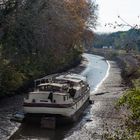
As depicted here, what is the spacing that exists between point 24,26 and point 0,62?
4.71 metres

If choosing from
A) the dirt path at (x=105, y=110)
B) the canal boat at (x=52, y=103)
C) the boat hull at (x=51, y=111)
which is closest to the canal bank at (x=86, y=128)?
the dirt path at (x=105, y=110)

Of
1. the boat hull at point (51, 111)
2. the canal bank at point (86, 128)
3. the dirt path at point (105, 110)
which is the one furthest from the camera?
the boat hull at point (51, 111)

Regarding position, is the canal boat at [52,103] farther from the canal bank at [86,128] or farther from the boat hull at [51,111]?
the canal bank at [86,128]

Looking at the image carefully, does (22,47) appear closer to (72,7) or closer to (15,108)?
(15,108)

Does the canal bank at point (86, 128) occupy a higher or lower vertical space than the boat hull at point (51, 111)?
lower

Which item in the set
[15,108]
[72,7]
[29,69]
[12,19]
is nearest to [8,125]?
[15,108]

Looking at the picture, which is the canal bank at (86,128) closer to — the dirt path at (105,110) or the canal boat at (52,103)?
the dirt path at (105,110)

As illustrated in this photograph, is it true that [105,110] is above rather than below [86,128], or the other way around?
below

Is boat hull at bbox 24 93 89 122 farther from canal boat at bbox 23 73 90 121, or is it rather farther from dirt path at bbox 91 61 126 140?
dirt path at bbox 91 61 126 140

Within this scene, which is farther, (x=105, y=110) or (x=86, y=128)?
(x=105, y=110)

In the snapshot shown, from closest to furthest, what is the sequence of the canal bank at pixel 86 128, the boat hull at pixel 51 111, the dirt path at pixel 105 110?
the canal bank at pixel 86 128, the dirt path at pixel 105 110, the boat hull at pixel 51 111

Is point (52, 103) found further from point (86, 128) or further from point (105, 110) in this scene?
point (105, 110)

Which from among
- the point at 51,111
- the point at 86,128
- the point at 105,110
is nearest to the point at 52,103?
the point at 51,111

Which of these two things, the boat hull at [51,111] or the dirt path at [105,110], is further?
the boat hull at [51,111]
